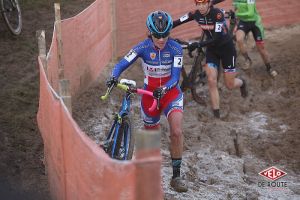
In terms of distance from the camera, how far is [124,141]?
246 inches

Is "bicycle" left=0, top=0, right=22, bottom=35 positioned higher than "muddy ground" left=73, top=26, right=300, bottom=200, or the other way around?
"bicycle" left=0, top=0, right=22, bottom=35

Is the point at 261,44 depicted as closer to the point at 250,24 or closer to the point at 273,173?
the point at 250,24

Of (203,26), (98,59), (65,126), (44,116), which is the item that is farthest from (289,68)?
(65,126)

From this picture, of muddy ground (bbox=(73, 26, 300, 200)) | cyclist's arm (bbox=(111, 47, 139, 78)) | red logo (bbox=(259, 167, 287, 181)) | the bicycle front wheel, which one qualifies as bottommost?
red logo (bbox=(259, 167, 287, 181))

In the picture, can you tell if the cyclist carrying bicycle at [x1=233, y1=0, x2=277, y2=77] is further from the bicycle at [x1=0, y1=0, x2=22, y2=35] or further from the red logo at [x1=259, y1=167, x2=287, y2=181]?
the bicycle at [x1=0, y1=0, x2=22, y2=35]

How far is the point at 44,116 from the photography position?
5.87 metres

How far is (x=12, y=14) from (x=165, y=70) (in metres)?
5.69

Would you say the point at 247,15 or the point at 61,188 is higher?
the point at 247,15

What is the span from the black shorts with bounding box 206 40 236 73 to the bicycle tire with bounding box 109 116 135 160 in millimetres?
2977

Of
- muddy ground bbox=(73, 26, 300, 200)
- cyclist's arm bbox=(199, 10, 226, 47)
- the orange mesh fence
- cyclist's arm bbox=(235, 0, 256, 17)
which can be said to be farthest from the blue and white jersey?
cyclist's arm bbox=(235, 0, 256, 17)

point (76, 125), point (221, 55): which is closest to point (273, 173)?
point (221, 55)

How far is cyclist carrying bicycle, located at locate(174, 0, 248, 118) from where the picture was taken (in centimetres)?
844

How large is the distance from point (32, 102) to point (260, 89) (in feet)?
14.2

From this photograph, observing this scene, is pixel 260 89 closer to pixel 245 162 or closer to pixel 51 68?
pixel 245 162
